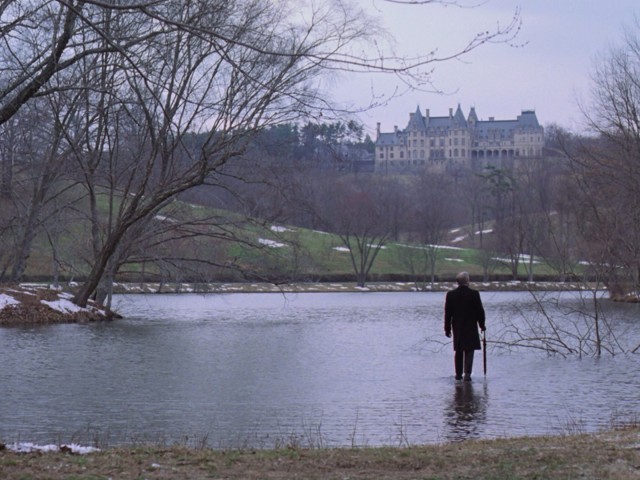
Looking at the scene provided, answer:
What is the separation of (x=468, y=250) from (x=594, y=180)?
196 ft

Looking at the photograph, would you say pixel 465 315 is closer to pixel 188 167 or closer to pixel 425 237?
pixel 188 167

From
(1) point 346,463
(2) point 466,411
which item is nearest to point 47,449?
(1) point 346,463

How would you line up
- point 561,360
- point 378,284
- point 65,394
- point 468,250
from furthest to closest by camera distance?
point 468,250 < point 378,284 < point 561,360 < point 65,394

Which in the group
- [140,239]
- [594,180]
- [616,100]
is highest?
[616,100]

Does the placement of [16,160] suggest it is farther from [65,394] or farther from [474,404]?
[474,404]

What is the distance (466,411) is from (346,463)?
5.64m

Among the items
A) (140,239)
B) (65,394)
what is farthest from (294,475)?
(140,239)

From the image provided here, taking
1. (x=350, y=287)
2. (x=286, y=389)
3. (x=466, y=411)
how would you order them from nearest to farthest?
(x=466, y=411)
(x=286, y=389)
(x=350, y=287)

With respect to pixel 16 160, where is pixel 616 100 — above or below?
above

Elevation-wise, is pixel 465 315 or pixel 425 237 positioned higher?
pixel 425 237

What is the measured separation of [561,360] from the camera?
20.0 m

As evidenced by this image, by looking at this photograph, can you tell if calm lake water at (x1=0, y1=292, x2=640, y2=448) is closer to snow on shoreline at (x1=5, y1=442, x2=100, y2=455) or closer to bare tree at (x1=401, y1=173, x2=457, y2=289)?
snow on shoreline at (x1=5, y1=442, x2=100, y2=455)

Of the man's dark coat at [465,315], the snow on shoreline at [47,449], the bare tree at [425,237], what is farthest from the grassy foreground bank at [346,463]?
the bare tree at [425,237]

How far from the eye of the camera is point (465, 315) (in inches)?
632
